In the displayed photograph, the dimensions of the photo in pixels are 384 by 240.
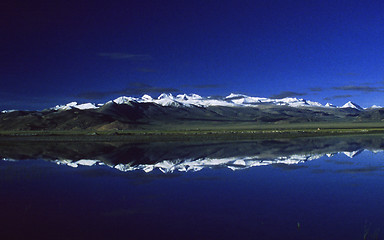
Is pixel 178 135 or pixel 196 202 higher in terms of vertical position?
pixel 178 135

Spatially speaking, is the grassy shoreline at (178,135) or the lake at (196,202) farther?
the grassy shoreline at (178,135)

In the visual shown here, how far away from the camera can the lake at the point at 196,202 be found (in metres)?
12.2

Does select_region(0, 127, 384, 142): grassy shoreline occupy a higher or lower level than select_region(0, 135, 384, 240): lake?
higher

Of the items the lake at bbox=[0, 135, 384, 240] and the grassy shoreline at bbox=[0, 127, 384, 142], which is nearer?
the lake at bbox=[0, 135, 384, 240]

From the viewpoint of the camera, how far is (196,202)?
16.5 metres

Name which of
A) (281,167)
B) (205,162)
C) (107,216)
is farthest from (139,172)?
(107,216)

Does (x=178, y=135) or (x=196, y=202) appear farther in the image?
(x=178, y=135)

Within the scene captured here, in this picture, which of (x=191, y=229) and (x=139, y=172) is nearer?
(x=191, y=229)

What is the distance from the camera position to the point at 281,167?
90.8 ft

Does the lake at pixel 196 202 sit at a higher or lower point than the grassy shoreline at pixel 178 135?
lower

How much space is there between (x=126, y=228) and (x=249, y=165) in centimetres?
1754

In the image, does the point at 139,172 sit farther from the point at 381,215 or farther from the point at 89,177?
the point at 381,215

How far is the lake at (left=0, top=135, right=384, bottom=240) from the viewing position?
12.2 m

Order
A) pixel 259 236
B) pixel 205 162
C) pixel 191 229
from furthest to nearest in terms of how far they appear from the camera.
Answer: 1. pixel 205 162
2. pixel 191 229
3. pixel 259 236
